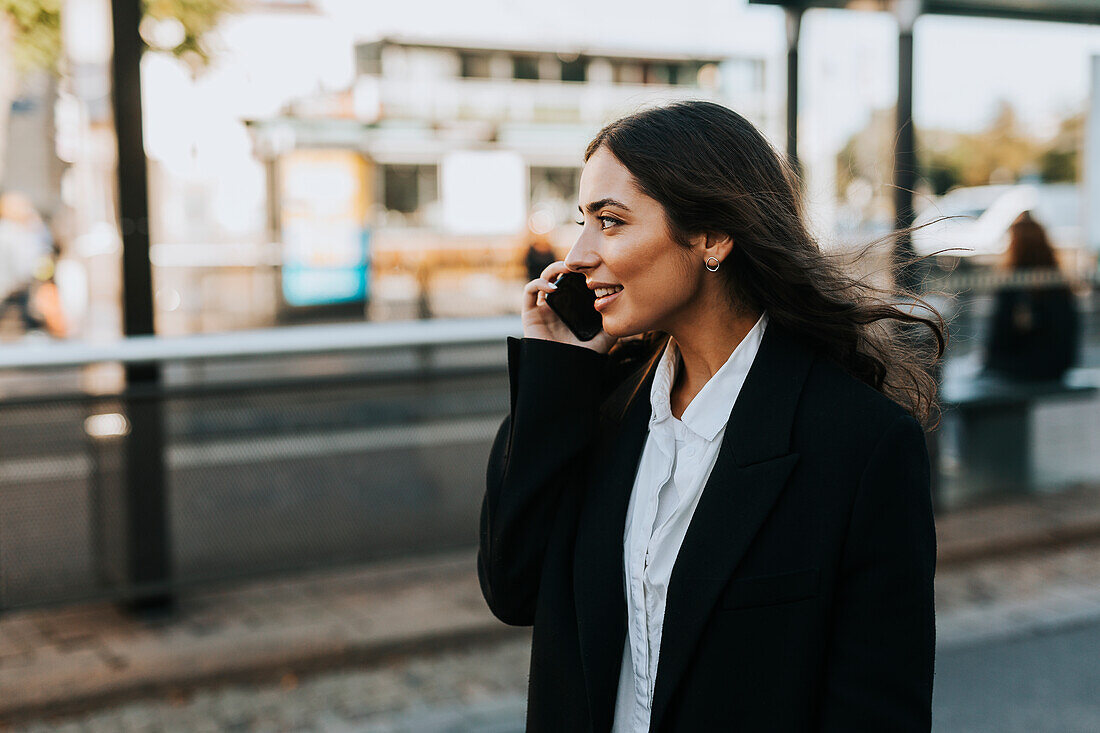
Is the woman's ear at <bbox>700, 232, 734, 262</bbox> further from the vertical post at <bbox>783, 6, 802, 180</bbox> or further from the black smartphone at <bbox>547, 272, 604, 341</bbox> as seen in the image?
the vertical post at <bbox>783, 6, 802, 180</bbox>

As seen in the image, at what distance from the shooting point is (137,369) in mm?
4840

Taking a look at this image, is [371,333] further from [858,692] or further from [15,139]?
[858,692]

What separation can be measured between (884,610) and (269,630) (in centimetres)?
380

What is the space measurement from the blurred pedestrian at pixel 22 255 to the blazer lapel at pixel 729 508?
5.55m

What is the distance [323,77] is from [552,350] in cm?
538

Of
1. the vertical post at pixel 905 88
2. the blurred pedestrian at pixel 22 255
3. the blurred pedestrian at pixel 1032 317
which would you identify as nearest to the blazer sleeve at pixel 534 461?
the vertical post at pixel 905 88

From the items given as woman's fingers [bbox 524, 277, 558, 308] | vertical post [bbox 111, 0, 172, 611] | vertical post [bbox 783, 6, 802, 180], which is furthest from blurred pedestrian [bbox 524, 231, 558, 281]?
woman's fingers [bbox 524, 277, 558, 308]

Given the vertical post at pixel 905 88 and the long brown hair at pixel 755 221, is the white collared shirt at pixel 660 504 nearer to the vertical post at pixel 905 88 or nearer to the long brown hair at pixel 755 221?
the long brown hair at pixel 755 221

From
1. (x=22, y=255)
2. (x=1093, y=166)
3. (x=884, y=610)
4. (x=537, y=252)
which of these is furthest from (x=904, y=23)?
(x=884, y=610)

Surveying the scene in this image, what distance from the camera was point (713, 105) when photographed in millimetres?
1665

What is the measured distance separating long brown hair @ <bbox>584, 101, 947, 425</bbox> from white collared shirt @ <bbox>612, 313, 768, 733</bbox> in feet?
0.28

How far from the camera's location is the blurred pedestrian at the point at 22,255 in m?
6.11

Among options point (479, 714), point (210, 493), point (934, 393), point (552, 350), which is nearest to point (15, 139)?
point (210, 493)

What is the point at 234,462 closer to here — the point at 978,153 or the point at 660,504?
the point at 660,504
